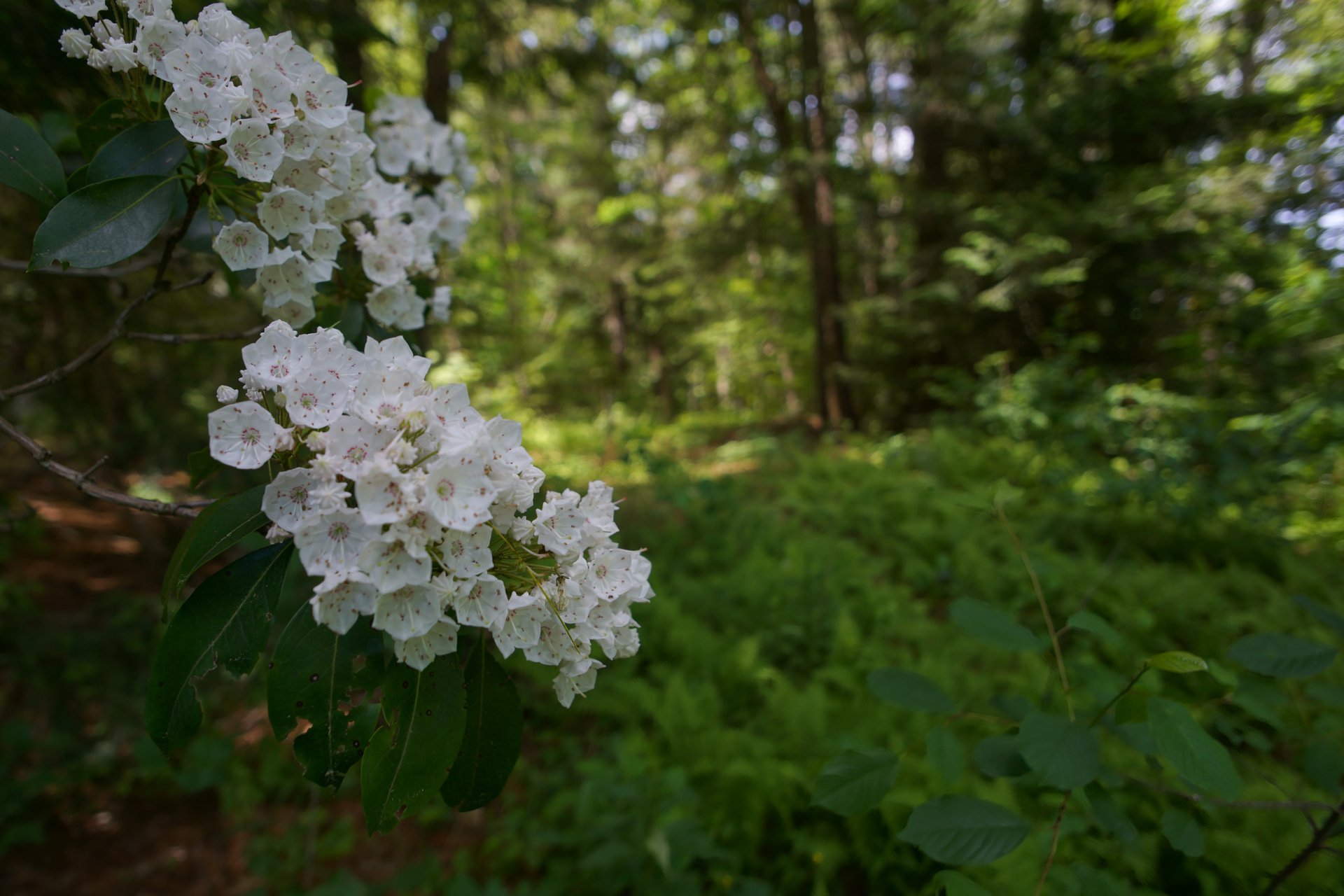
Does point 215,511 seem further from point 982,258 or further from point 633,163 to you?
point 633,163

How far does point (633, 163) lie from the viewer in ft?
40.3

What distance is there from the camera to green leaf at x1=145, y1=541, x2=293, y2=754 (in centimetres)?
87

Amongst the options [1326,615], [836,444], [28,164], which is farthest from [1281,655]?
[836,444]

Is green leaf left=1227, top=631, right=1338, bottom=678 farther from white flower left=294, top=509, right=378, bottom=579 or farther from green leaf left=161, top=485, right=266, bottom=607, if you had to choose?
green leaf left=161, top=485, right=266, bottom=607

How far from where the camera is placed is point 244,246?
1.15m

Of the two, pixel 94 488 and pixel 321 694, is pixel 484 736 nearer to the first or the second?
pixel 321 694

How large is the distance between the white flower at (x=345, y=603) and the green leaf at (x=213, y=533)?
200 mm

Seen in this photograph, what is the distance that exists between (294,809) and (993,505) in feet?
11.2

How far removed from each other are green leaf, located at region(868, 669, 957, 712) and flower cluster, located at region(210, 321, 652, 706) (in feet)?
2.04

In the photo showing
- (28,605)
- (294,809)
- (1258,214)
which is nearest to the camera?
(294,809)

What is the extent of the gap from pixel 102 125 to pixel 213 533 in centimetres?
92

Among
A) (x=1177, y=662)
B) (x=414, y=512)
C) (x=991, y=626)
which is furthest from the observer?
(x=991, y=626)

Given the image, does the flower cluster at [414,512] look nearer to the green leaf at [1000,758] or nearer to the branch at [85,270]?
the branch at [85,270]

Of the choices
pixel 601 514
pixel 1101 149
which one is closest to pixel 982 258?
pixel 1101 149
